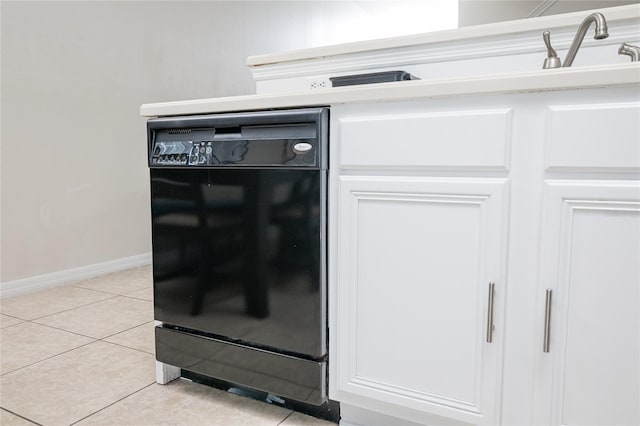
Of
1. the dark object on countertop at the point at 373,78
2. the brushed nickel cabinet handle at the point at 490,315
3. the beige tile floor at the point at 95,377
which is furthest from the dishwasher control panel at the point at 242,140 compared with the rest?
the beige tile floor at the point at 95,377

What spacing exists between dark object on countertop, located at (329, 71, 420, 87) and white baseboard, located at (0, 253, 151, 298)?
6.52 feet

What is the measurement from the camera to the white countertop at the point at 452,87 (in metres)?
0.81

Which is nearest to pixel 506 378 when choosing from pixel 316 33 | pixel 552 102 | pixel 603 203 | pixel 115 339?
pixel 603 203

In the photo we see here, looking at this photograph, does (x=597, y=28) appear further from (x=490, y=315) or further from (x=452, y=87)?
(x=490, y=315)

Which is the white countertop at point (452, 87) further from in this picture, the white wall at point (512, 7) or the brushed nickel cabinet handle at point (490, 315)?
the white wall at point (512, 7)

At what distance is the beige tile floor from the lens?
1.23 m

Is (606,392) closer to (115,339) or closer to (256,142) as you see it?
(256,142)

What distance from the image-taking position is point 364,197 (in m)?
1.06

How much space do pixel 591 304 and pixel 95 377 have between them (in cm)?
145

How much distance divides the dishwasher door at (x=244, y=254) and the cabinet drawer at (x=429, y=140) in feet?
0.40

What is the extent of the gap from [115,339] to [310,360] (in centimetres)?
103

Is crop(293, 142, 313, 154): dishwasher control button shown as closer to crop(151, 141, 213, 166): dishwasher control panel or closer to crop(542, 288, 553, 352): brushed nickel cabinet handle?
crop(151, 141, 213, 166): dishwasher control panel

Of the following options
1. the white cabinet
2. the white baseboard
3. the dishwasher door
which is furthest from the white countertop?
the white baseboard

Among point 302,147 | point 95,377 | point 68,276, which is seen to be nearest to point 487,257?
point 302,147
